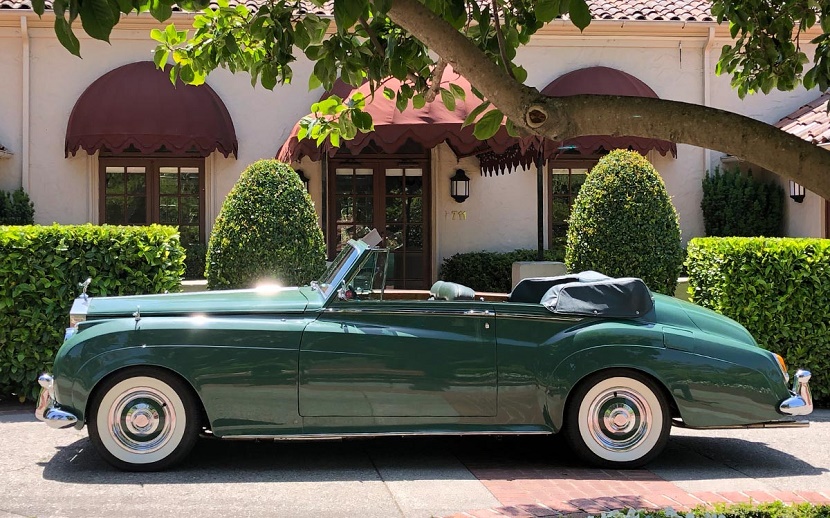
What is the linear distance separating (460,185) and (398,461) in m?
8.74

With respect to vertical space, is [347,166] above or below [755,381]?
above

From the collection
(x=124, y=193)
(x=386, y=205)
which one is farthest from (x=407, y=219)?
(x=124, y=193)

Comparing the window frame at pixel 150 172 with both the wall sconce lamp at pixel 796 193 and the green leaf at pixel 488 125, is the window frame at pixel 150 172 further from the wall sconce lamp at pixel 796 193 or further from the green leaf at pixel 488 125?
the green leaf at pixel 488 125

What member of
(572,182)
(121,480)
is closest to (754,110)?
(572,182)

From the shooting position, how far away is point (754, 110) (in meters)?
14.9

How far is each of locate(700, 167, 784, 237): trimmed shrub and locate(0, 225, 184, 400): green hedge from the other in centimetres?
1020

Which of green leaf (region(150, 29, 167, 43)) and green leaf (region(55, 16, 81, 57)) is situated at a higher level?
green leaf (region(150, 29, 167, 43))

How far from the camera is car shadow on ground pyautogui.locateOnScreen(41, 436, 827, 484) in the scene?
18.5 feet

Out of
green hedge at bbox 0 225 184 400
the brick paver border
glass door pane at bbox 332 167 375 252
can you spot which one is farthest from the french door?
the brick paver border

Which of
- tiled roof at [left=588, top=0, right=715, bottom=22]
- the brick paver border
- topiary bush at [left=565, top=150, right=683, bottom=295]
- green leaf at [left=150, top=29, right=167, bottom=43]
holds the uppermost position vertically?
tiled roof at [left=588, top=0, right=715, bottom=22]

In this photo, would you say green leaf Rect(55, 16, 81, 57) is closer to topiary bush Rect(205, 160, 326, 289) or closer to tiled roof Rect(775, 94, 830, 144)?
topiary bush Rect(205, 160, 326, 289)

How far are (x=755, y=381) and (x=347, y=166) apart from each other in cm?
961

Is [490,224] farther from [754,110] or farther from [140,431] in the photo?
[140,431]

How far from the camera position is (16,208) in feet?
44.1
